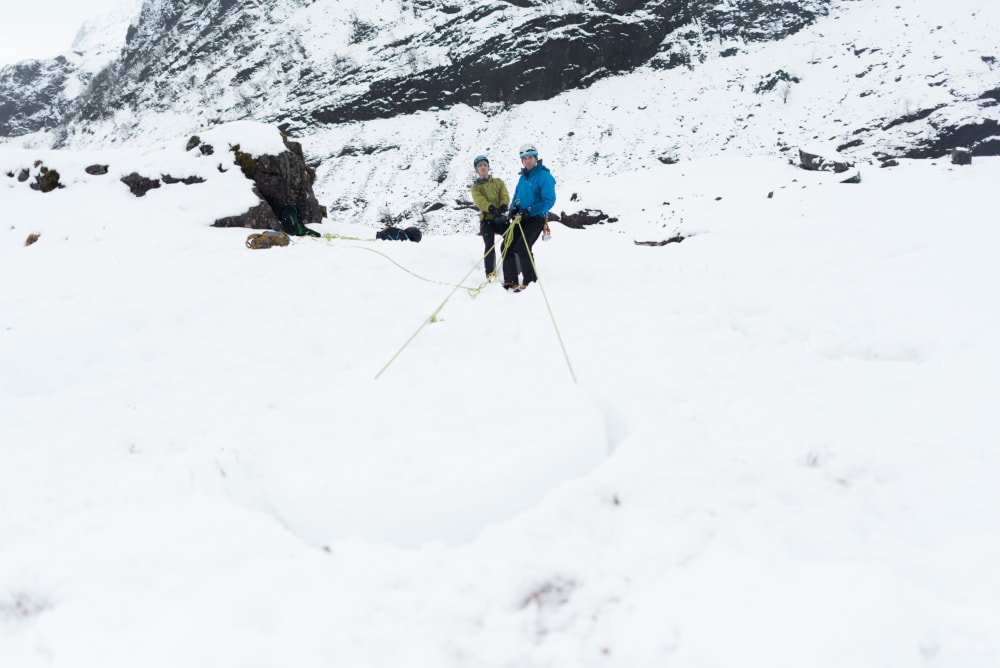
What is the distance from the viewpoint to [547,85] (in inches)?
1903

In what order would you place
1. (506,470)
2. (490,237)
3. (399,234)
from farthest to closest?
(399,234) → (490,237) → (506,470)

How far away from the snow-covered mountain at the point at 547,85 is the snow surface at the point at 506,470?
1497cm

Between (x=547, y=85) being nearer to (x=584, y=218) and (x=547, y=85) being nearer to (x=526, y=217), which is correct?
(x=584, y=218)

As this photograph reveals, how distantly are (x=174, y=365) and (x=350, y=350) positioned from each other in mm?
1590


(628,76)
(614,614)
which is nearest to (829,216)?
(614,614)

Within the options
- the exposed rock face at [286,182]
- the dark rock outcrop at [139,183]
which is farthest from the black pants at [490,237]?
the dark rock outcrop at [139,183]

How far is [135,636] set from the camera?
1939mm

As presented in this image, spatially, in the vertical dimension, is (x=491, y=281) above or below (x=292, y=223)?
below

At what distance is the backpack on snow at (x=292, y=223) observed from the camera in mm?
9922

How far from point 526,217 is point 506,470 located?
4.60 metres

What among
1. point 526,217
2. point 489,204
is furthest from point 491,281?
point 489,204

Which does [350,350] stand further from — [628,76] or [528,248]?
[628,76]

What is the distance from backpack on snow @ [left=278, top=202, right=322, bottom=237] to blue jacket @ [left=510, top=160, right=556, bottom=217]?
522 cm

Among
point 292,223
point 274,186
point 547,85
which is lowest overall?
point 292,223
